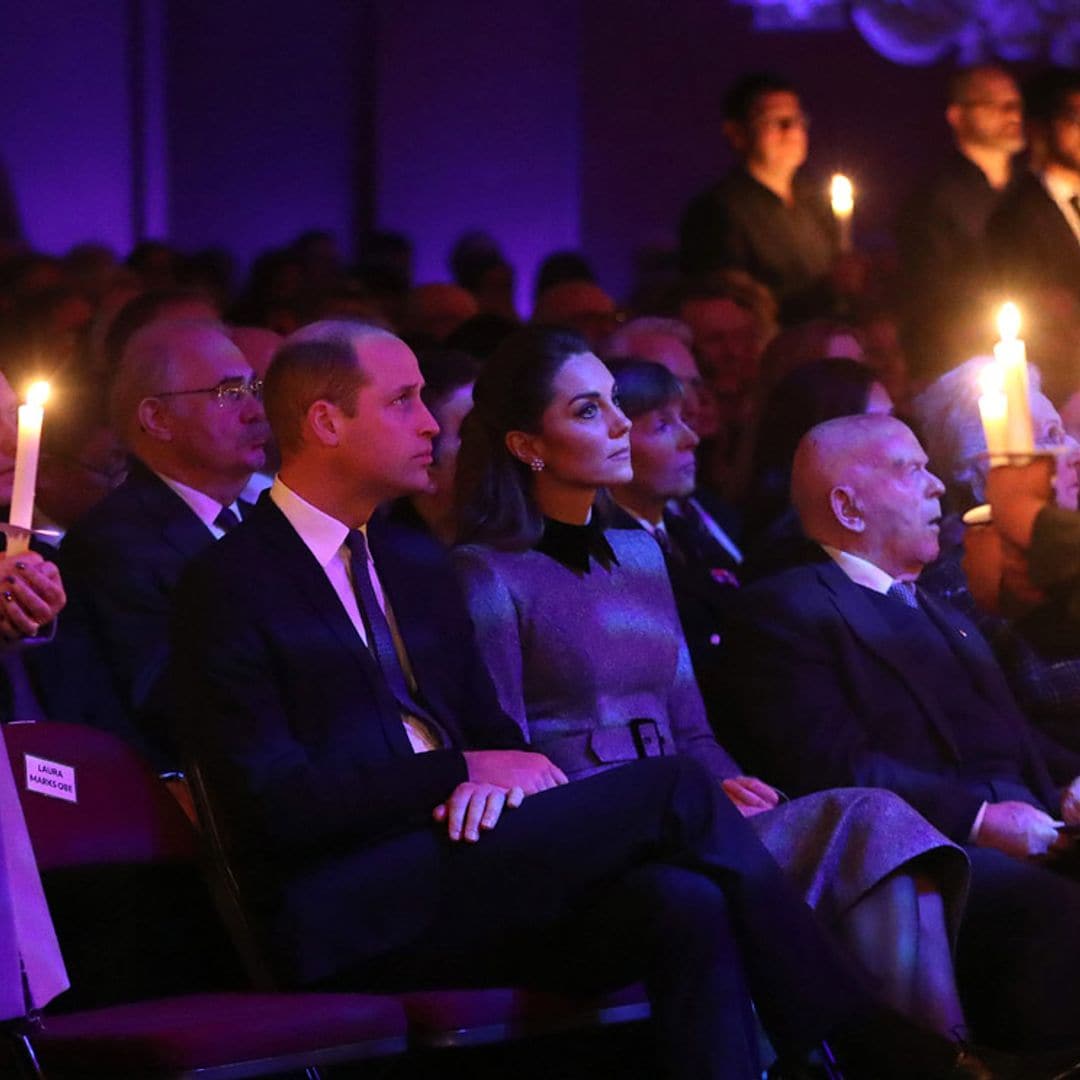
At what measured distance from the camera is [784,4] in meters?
10.6

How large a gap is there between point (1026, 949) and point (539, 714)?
0.90 metres

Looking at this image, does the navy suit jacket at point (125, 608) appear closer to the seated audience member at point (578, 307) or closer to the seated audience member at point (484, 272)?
the seated audience member at point (578, 307)

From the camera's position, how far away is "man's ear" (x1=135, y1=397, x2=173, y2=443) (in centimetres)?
405

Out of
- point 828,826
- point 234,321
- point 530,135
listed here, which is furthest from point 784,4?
point 828,826

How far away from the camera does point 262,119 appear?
9.33 m

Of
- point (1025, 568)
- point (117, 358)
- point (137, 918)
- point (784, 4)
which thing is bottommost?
point (137, 918)

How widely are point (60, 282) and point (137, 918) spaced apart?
2.73 m

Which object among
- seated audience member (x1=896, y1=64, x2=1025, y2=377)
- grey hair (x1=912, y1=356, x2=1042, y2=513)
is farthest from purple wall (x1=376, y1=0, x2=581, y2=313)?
grey hair (x1=912, y1=356, x2=1042, y2=513)

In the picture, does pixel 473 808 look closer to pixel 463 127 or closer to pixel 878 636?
pixel 878 636

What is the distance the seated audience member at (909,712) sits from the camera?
358 cm

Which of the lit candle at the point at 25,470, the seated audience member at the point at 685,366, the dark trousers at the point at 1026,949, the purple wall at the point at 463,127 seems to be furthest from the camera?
the purple wall at the point at 463,127

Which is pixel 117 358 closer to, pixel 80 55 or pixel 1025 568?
pixel 1025 568

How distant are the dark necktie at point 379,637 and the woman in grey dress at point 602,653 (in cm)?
34

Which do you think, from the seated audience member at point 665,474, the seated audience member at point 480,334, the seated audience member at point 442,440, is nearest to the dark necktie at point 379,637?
the seated audience member at point 442,440
